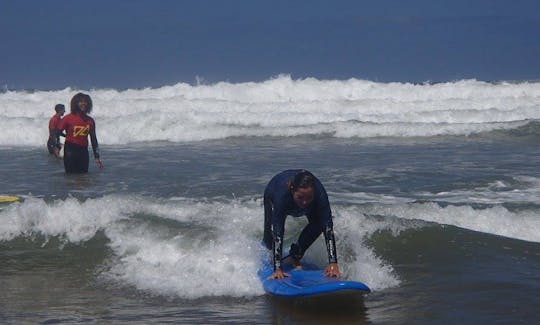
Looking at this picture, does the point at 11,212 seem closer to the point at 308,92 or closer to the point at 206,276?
the point at 206,276

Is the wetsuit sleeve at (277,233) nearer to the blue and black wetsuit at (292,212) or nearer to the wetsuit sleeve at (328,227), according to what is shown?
the blue and black wetsuit at (292,212)

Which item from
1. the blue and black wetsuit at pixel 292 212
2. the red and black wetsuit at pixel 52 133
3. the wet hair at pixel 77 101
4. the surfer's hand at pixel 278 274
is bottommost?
the surfer's hand at pixel 278 274

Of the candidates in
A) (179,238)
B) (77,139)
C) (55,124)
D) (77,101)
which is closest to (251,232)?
(179,238)

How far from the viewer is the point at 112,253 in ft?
28.9

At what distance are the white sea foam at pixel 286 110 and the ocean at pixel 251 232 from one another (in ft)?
6.26

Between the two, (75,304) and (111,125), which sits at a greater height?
(111,125)

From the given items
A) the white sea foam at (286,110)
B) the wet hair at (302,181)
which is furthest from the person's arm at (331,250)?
the white sea foam at (286,110)

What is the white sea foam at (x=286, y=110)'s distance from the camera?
21344 mm

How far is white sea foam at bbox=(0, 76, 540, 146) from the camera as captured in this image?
840 inches

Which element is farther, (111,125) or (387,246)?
(111,125)

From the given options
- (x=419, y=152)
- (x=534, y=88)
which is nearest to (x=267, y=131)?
(x=419, y=152)

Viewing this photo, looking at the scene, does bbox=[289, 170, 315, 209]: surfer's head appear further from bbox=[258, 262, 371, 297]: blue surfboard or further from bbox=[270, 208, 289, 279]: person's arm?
bbox=[258, 262, 371, 297]: blue surfboard

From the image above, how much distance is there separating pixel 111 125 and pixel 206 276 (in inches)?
580

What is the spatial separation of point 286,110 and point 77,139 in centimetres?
1404
